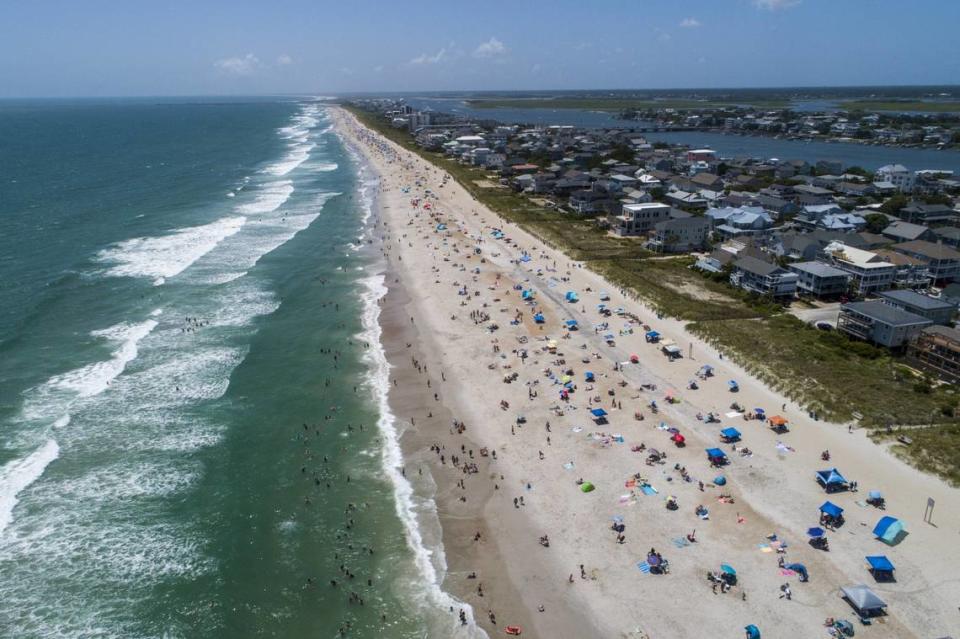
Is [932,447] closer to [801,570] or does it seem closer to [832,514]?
[832,514]

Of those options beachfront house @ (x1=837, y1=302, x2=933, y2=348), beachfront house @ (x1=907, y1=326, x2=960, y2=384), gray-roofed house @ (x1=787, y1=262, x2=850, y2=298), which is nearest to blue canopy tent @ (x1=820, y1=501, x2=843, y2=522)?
beachfront house @ (x1=907, y1=326, x2=960, y2=384)

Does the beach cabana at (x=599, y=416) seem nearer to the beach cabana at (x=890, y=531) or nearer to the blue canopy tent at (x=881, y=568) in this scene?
the beach cabana at (x=890, y=531)

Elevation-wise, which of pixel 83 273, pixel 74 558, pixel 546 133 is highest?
pixel 546 133

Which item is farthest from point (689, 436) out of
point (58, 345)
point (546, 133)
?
point (546, 133)

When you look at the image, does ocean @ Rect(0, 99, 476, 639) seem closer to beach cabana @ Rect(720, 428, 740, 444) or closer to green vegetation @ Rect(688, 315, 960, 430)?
beach cabana @ Rect(720, 428, 740, 444)

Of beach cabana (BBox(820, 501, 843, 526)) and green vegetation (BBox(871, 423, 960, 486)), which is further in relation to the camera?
green vegetation (BBox(871, 423, 960, 486))

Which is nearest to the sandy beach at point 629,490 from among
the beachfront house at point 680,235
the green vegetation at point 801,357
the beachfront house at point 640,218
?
the green vegetation at point 801,357

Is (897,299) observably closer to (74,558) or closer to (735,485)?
(735,485)
